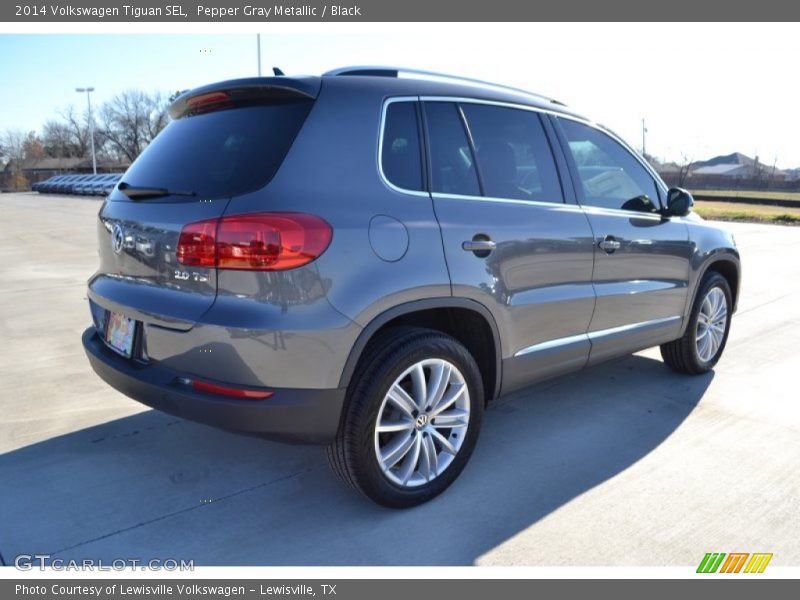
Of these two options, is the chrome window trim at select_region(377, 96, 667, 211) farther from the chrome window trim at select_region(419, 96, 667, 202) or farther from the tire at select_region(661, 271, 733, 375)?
the tire at select_region(661, 271, 733, 375)

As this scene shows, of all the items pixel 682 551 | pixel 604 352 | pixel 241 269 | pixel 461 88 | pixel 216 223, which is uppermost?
pixel 461 88

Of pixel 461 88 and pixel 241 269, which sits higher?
pixel 461 88

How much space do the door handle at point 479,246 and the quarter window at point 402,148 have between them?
33cm

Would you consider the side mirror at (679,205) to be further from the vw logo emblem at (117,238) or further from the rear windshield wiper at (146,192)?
the vw logo emblem at (117,238)

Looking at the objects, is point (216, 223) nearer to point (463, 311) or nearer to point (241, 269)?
point (241, 269)

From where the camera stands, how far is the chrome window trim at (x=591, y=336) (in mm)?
3480

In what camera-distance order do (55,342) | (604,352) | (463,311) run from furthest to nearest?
(55,342) < (604,352) < (463,311)

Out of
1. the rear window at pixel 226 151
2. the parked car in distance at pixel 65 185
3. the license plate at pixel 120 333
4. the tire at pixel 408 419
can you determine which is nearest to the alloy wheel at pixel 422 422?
the tire at pixel 408 419

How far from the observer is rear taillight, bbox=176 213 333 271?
8.14ft

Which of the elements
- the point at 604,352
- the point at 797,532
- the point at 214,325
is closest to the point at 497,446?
the point at 604,352

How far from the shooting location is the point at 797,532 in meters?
Result: 2.90

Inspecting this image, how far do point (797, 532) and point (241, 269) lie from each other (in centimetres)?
262

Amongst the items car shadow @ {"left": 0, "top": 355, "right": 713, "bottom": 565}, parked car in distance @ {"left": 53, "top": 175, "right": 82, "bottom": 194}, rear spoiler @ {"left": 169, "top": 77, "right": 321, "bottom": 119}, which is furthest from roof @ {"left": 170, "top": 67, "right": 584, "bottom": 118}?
parked car in distance @ {"left": 53, "top": 175, "right": 82, "bottom": 194}

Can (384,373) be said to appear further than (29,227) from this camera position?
No
